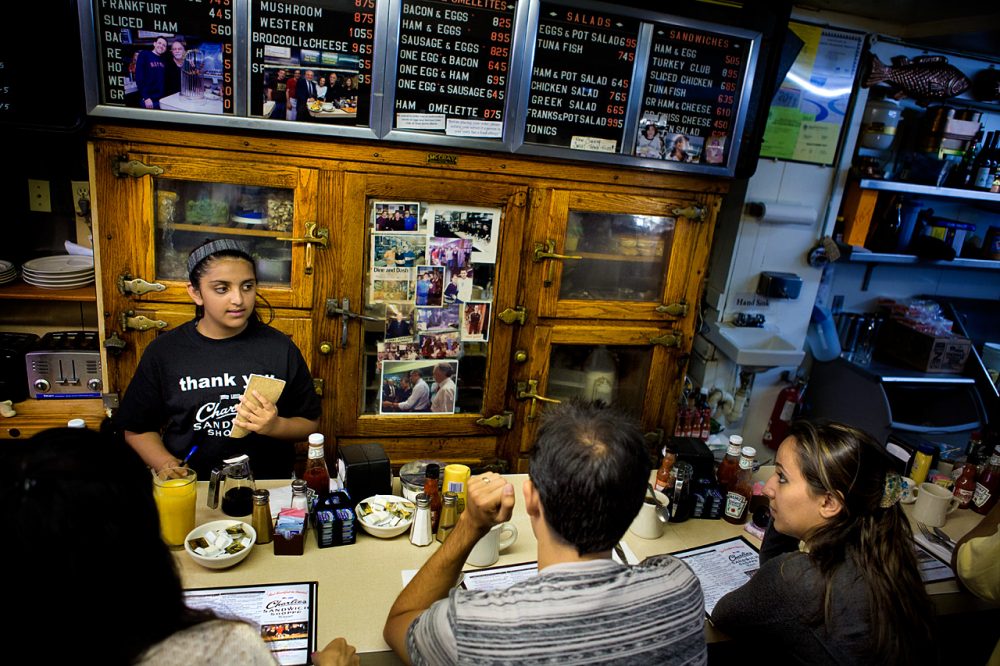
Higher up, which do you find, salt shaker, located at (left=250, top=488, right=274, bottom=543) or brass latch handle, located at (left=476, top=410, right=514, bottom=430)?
salt shaker, located at (left=250, top=488, right=274, bottom=543)

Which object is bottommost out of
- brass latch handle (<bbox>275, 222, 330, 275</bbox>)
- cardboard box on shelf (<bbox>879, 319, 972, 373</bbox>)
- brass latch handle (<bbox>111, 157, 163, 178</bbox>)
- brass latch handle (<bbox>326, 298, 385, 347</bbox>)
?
cardboard box on shelf (<bbox>879, 319, 972, 373</bbox>)

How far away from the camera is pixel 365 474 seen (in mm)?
2023

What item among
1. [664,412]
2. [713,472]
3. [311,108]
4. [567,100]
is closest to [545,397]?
[664,412]

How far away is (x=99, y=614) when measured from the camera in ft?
3.08

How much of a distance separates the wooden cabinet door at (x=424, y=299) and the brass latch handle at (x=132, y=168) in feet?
2.44

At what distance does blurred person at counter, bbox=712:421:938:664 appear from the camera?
1562 mm

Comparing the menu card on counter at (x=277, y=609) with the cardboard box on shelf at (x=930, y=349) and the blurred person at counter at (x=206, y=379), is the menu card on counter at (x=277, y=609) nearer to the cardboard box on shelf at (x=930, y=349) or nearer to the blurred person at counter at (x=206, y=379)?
the blurred person at counter at (x=206, y=379)

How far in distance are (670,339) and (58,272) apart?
112 inches

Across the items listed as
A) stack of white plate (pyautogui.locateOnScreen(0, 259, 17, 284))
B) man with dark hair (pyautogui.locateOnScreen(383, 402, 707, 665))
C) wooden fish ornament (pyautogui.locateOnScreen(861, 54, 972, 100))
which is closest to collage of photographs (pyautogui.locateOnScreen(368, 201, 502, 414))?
stack of white plate (pyautogui.locateOnScreen(0, 259, 17, 284))

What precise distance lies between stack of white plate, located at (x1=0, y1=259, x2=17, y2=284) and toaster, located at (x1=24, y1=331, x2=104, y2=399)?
0.97 ft

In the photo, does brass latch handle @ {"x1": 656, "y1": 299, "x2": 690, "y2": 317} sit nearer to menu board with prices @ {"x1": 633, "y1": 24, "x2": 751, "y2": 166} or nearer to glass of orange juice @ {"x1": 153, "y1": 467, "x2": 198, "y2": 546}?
menu board with prices @ {"x1": 633, "y1": 24, "x2": 751, "y2": 166}

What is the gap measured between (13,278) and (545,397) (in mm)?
2517

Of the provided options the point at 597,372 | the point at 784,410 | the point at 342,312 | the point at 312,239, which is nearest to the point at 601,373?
the point at 597,372

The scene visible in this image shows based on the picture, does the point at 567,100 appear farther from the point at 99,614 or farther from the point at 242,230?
the point at 99,614
